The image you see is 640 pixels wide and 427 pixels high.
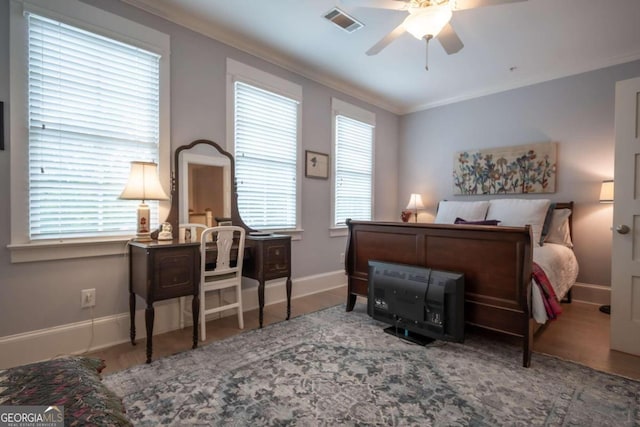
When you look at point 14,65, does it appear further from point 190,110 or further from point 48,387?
point 48,387

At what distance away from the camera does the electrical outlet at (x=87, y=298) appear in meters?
2.38

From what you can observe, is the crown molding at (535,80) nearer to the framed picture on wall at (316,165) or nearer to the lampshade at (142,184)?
the framed picture on wall at (316,165)

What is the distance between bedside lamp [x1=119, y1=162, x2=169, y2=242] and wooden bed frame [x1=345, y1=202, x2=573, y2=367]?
1952 mm

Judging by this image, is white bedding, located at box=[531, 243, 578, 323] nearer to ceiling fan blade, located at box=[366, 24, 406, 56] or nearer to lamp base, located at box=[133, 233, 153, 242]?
ceiling fan blade, located at box=[366, 24, 406, 56]

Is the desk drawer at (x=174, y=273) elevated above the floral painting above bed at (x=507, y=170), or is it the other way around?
the floral painting above bed at (x=507, y=170)

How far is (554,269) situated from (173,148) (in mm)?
3453

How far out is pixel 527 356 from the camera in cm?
217

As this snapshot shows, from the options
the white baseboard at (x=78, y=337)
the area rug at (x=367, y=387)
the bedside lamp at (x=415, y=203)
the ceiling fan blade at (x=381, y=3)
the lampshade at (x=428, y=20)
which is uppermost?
the ceiling fan blade at (x=381, y=3)

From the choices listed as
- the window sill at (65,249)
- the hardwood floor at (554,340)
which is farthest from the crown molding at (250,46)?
the hardwood floor at (554,340)

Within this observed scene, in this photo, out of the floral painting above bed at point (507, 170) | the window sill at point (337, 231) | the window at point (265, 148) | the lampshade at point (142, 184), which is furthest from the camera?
the window sill at point (337, 231)

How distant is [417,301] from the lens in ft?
8.24

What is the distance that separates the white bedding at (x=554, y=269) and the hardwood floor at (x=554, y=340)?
12.6 inches

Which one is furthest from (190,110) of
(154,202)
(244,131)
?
(154,202)

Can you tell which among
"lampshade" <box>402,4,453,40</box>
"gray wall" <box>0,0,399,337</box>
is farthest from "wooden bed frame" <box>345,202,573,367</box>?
"lampshade" <box>402,4,453,40</box>
